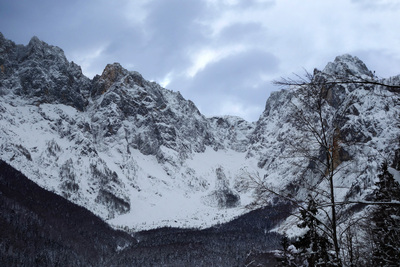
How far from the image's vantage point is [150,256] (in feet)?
586

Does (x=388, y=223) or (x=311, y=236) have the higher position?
(x=388, y=223)

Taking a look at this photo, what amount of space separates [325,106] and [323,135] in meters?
0.80

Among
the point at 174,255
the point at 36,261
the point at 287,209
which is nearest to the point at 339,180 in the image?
the point at 287,209

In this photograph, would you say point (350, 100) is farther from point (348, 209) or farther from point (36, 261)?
point (36, 261)

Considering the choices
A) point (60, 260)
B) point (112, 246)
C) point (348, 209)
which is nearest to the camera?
point (348, 209)

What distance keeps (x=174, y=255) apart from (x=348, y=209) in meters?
180

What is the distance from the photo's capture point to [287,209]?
9797mm

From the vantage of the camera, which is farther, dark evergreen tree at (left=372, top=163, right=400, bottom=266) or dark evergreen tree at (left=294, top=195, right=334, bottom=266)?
dark evergreen tree at (left=372, top=163, right=400, bottom=266)

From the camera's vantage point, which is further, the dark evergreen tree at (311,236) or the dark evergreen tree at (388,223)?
the dark evergreen tree at (388,223)

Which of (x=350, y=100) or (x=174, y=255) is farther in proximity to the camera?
(x=174, y=255)

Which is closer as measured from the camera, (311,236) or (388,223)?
(388,223)

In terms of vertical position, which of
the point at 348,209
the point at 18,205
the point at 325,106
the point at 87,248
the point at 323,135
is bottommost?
the point at 348,209

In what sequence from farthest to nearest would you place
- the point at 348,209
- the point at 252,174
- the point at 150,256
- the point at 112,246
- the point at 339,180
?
the point at 112,246, the point at 150,256, the point at 339,180, the point at 252,174, the point at 348,209

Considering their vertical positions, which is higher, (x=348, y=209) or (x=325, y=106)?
(x=325, y=106)
